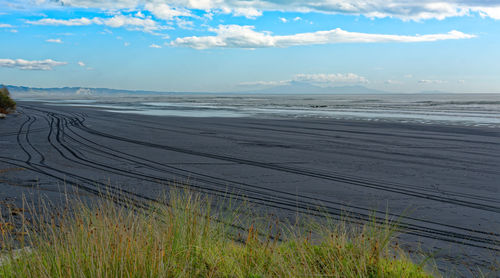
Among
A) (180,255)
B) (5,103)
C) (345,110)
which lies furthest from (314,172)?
(345,110)

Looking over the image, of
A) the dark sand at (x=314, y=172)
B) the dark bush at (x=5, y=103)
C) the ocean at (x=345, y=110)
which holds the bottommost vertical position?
the dark sand at (x=314, y=172)

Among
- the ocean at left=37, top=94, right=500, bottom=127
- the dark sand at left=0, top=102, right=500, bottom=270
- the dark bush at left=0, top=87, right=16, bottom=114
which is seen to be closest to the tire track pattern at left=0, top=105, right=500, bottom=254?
the dark sand at left=0, top=102, right=500, bottom=270

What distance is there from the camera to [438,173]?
35.2 feet

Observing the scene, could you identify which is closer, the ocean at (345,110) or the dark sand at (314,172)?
the dark sand at (314,172)

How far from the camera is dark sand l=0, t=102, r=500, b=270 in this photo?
676 centimetres

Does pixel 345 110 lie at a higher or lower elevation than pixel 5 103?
lower

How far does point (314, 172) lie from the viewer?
1079 centimetres

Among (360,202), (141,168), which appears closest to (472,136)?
(360,202)

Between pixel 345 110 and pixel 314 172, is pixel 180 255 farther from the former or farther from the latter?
pixel 345 110

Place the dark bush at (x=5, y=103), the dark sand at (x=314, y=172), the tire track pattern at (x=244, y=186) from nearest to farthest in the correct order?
the tire track pattern at (x=244, y=186), the dark sand at (x=314, y=172), the dark bush at (x=5, y=103)

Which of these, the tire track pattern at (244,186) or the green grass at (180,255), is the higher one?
the green grass at (180,255)

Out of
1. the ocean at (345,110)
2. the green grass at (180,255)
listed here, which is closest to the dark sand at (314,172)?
the green grass at (180,255)

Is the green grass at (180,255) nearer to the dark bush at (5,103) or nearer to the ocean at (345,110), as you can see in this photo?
the ocean at (345,110)

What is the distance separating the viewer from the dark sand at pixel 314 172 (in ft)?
22.2
